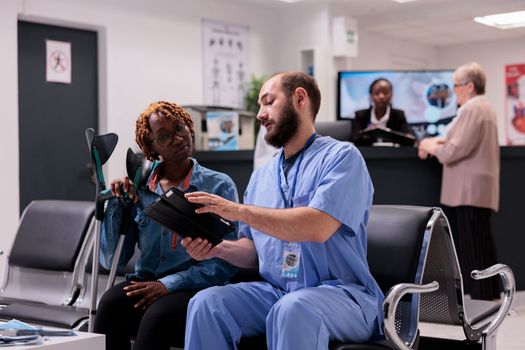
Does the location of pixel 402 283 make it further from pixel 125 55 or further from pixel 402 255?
pixel 125 55

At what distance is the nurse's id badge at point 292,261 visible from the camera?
2.37m

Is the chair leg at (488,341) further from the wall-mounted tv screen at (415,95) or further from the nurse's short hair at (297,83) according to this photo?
the wall-mounted tv screen at (415,95)

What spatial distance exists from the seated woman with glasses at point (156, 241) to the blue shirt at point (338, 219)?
0.32 metres

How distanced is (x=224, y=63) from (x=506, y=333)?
13.6 ft

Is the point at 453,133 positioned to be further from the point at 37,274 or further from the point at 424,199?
the point at 37,274

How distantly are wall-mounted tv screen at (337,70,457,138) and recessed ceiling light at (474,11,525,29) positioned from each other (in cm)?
107

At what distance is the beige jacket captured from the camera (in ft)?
16.7

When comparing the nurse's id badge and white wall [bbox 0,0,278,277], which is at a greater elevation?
white wall [bbox 0,0,278,277]

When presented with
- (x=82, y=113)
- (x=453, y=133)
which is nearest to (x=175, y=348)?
(x=453, y=133)

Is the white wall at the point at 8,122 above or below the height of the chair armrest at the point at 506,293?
above

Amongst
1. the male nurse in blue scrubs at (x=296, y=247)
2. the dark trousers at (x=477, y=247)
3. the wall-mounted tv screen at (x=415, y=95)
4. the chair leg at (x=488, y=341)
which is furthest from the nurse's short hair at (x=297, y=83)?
the wall-mounted tv screen at (x=415, y=95)

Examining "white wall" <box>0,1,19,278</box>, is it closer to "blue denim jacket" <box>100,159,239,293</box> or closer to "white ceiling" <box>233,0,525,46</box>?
"white ceiling" <box>233,0,525,46</box>

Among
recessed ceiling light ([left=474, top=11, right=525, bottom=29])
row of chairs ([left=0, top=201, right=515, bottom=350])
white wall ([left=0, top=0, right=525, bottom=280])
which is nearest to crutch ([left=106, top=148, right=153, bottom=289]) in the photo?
row of chairs ([left=0, top=201, right=515, bottom=350])

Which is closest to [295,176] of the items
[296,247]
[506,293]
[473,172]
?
[296,247]
